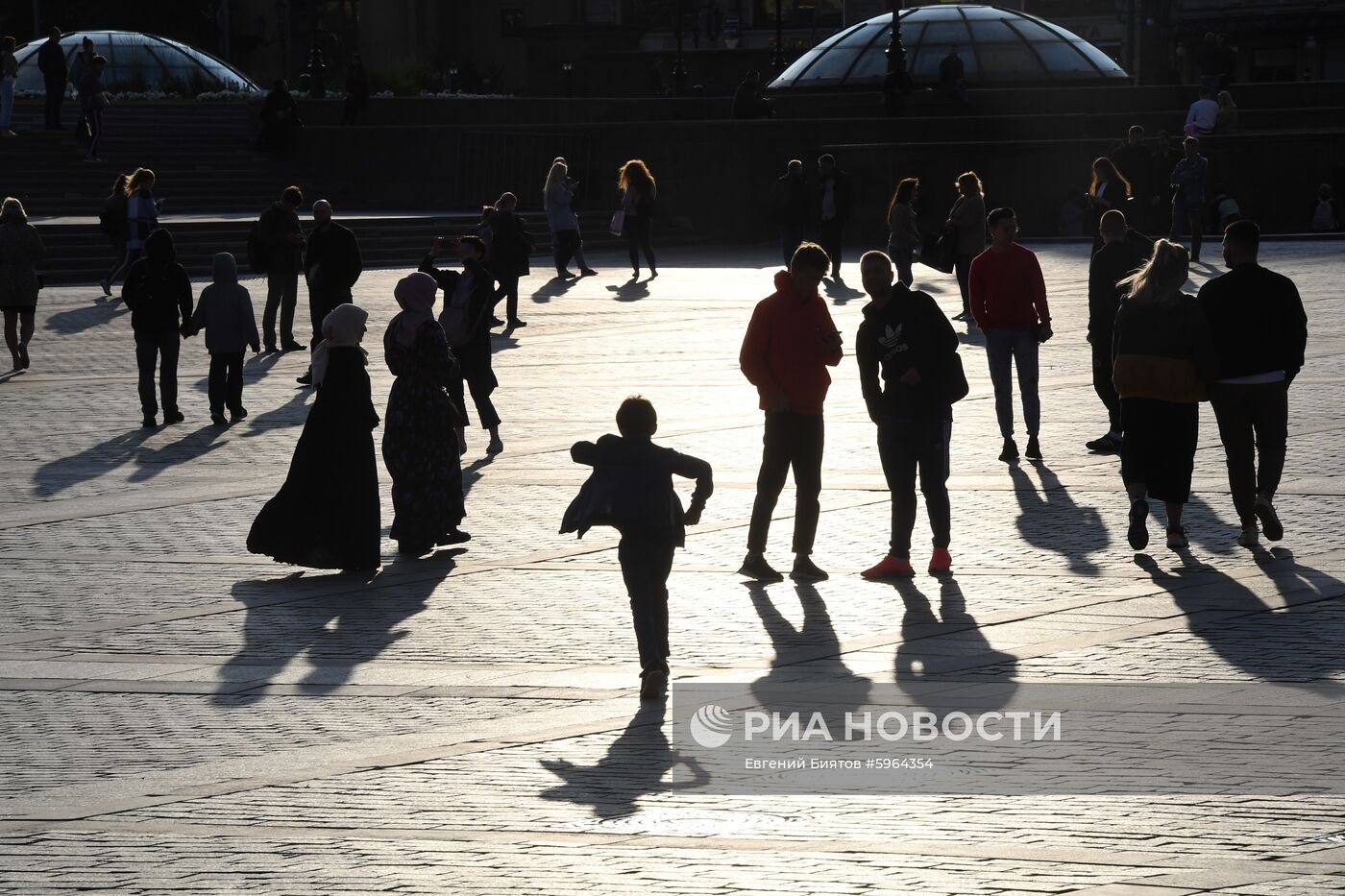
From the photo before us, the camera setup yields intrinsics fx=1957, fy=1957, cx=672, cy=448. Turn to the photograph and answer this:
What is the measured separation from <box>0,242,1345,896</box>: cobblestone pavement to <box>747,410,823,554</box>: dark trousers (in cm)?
33

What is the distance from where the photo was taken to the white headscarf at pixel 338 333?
10.8 metres

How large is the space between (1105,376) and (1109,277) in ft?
2.56

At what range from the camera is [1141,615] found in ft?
29.1

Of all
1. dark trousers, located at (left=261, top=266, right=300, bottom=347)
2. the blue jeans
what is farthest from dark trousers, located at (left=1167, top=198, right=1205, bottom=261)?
the blue jeans

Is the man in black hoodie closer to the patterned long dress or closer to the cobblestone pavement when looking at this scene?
the cobblestone pavement

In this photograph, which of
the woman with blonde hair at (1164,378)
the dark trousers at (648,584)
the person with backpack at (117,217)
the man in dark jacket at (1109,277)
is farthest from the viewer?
the person with backpack at (117,217)

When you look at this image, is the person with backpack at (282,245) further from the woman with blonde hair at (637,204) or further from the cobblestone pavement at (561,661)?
the woman with blonde hair at (637,204)

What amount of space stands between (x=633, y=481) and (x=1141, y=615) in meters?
2.56

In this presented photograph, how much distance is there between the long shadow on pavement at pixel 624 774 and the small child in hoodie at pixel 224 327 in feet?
31.9

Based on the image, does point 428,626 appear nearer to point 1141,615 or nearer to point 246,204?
point 1141,615

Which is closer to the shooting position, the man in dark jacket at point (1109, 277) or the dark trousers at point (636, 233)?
the man in dark jacket at point (1109, 277)

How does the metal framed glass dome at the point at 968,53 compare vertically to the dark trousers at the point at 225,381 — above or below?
above

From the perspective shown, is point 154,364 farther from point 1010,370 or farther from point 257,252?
point 1010,370

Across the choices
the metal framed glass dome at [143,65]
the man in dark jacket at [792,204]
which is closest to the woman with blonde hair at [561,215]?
the man in dark jacket at [792,204]
